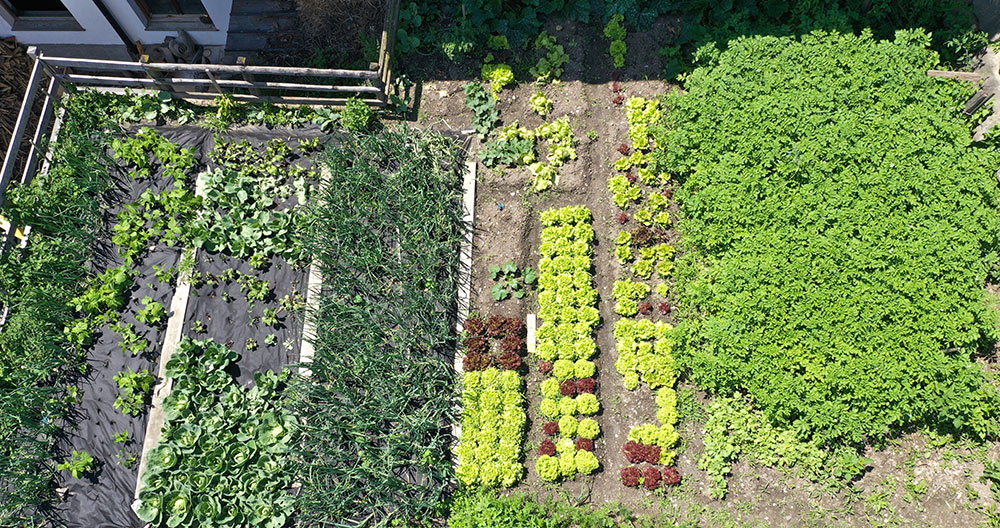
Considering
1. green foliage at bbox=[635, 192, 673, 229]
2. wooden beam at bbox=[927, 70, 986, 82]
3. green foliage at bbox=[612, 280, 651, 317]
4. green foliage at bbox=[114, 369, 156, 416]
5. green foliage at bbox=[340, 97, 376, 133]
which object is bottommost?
green foliage at bbox=[114, 369, 156, 416]

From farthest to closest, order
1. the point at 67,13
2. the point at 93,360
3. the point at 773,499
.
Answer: the point at 67,13 → the point at 93,360 → the point at 773,499

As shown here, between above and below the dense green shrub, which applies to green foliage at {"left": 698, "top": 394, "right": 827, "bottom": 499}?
below

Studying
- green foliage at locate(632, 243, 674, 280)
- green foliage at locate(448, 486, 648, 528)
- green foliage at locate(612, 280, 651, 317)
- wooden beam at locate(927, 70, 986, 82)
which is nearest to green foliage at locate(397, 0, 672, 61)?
green foliage at locate(632, 243, 674, 280)

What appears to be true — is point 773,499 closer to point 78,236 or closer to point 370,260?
point 370,260

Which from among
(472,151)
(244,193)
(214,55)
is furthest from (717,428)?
(214,55)

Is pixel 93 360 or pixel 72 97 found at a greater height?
pixel 72 97

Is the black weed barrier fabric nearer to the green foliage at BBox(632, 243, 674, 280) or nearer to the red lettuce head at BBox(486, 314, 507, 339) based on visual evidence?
the red lettuce head at BBox(486, 314, 507, 339)
